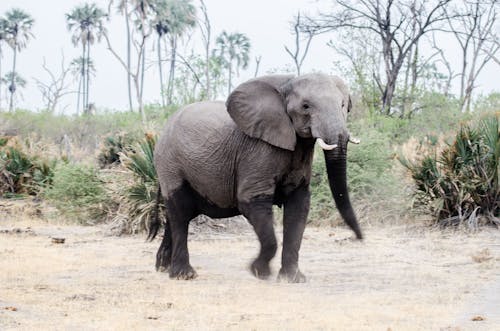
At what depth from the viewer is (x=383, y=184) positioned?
Answer: 1581cm

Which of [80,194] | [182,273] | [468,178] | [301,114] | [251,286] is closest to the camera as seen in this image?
[301,114]

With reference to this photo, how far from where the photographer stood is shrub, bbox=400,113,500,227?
534 inches

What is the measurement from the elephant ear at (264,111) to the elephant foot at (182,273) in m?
1.76

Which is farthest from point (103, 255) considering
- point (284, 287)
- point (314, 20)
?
point (314, 20)

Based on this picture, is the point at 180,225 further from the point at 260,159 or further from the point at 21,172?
the point at 21,172

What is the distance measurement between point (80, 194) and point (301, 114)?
894 centimetres

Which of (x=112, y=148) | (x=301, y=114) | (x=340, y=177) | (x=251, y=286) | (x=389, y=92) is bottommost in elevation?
(x=251, y=286)

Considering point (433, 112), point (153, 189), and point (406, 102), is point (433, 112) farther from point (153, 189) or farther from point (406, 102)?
point (153, 189)

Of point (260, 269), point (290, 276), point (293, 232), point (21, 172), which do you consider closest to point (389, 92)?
point (21, 172)

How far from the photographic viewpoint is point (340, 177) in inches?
336

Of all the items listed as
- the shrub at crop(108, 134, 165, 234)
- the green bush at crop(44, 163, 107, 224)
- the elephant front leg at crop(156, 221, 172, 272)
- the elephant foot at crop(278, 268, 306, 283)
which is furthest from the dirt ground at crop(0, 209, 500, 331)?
the green bush at crop(44, 163, 107, 224)

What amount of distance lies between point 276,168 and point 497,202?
20.3 feet

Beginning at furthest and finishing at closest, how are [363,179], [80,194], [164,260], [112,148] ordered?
1. [112,148]
2. [80,194]
3. [363,179]
4. [164,260]

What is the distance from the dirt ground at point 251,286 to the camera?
22.2 feet
